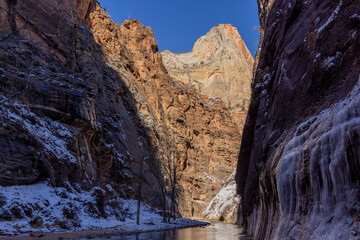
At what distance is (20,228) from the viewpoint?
52.1 ft

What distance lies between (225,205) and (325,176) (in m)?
63.1

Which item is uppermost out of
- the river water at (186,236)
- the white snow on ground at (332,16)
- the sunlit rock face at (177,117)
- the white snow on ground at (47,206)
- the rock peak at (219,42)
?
the rock peak at (219,42)

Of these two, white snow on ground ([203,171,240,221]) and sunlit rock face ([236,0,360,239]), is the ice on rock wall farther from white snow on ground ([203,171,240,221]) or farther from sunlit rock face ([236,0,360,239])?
white snow on ground ([203,171,240,221])

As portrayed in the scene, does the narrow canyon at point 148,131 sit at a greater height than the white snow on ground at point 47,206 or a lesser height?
greater

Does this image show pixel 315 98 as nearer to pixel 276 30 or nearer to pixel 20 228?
pixel 276 30

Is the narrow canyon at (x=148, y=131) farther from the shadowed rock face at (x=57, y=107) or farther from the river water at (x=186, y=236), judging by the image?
the river water at (x=186, y=236)

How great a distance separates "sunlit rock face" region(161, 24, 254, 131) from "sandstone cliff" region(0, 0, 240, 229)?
111ft

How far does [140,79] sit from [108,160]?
36417mm

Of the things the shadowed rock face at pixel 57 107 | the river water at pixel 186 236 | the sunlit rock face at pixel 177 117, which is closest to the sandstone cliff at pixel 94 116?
the shadowed rock face at pixel 57 107

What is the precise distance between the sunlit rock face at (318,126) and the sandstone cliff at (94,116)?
928 cm

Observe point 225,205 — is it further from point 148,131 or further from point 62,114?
point 62,114

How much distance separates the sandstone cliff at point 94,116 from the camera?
854 inches

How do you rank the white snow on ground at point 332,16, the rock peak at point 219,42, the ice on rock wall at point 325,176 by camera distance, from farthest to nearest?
1. the rock peak at point 219,42
2. the white snow on ground at point 332,16
3. the ice on rock wall at point 325,176

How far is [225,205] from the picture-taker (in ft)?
222
